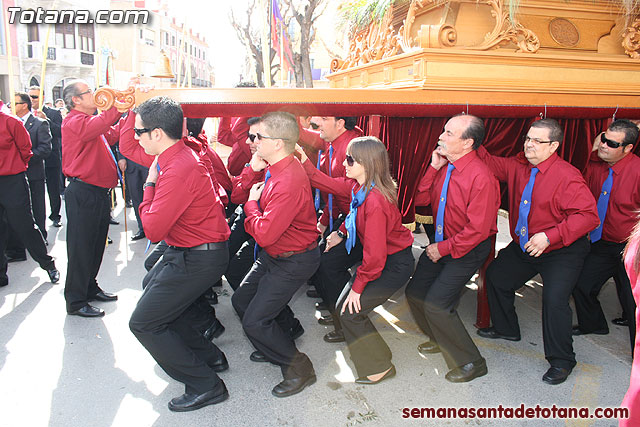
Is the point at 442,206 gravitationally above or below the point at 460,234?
above

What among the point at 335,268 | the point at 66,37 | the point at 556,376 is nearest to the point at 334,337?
the point at 335,268

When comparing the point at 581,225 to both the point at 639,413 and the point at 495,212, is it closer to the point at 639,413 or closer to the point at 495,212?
the point at 495,212

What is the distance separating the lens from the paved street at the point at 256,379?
2.84 metres

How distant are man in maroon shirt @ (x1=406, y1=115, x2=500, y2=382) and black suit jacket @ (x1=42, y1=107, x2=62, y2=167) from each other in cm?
657

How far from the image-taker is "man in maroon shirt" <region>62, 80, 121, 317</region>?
13.0 feet

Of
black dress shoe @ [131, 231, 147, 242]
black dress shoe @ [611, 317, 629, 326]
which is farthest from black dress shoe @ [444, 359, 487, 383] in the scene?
black dress shoe @ [131, 231, 147, 242]

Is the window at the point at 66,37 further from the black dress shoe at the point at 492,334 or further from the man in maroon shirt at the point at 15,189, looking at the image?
the black dress shoe at the point at 492,334

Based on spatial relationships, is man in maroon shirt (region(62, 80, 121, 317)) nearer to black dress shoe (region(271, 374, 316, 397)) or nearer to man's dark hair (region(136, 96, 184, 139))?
man's dark hair (region(136, 96, 184, 139))

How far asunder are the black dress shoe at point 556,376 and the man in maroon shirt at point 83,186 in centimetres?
366

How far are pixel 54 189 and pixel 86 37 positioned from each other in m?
26.9

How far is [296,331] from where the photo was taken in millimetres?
3936

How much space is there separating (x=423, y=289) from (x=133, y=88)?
2543mm

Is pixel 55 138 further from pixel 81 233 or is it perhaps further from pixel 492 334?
pixel 492 334

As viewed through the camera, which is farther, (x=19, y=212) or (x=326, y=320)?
(x=19, y=212)
